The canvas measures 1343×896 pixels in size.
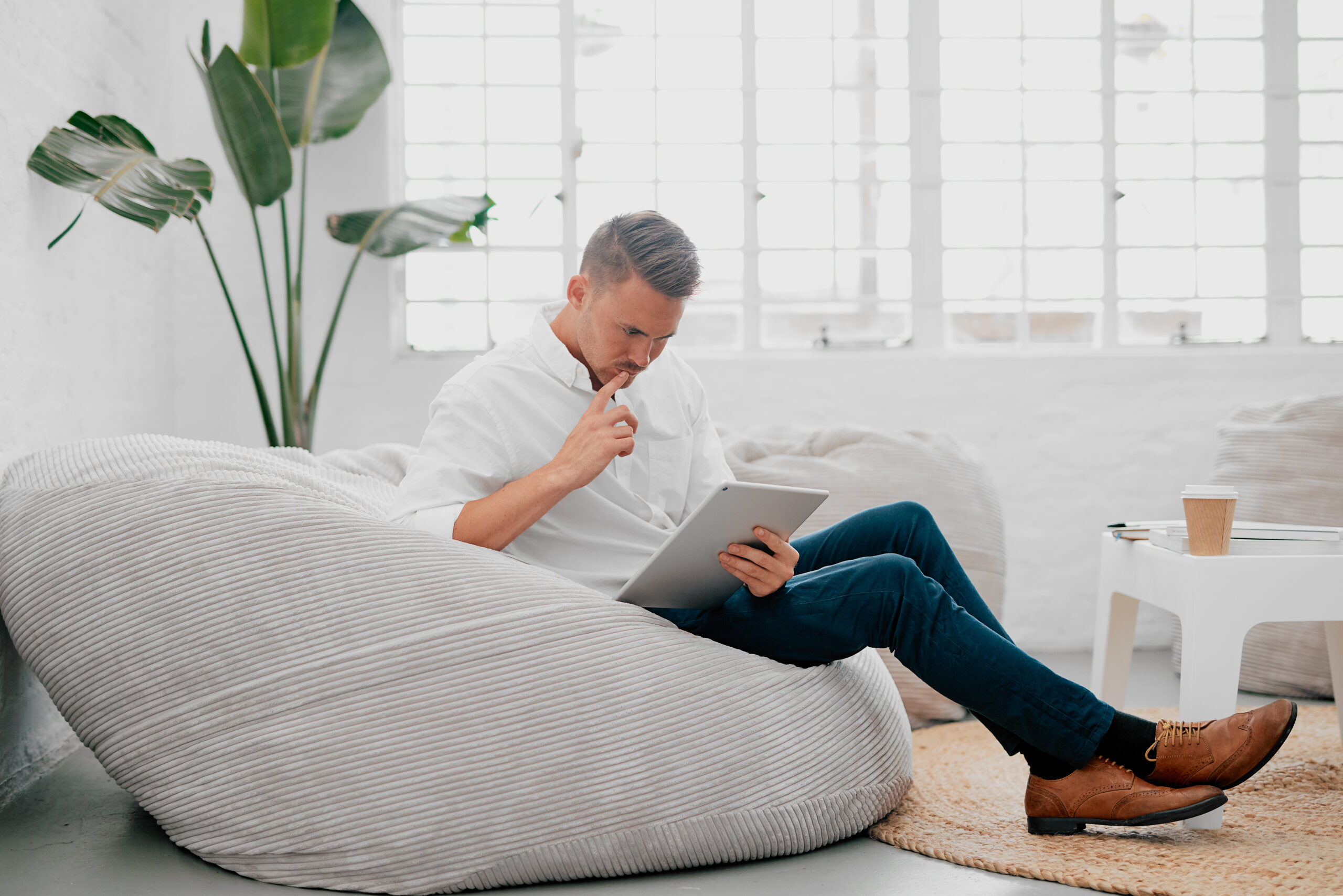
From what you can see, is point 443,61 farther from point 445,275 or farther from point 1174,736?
point 1174,736

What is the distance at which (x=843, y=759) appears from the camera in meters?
1.64

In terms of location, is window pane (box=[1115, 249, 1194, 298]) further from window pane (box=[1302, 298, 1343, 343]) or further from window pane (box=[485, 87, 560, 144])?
window pane (box=[485, 87, 560, 144])

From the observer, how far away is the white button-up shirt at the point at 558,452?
5.27 feet

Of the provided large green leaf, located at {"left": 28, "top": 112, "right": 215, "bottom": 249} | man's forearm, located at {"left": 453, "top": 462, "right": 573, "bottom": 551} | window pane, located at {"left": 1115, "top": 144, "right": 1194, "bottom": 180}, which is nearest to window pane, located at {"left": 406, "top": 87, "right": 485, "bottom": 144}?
large green leaf, located at {"left": 28, "top": 112, "right": 215, "bottom": 249}

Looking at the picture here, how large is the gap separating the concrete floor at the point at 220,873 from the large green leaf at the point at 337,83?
1899 millimetres

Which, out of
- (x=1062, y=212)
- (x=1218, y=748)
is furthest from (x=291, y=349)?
(x=1062, y=212)

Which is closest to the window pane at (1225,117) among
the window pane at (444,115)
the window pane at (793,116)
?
the window pane at (793,116)

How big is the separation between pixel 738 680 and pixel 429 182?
2.53 metres

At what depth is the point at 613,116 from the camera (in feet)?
12.0

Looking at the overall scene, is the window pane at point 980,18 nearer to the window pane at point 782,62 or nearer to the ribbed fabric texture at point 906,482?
the window pane at point 782,62

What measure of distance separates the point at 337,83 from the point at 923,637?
2314 mm

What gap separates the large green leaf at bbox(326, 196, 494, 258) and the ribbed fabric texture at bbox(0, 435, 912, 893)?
4.95ft

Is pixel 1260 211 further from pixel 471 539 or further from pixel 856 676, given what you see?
pixel 471 539

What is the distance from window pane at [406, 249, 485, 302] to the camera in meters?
3.59
